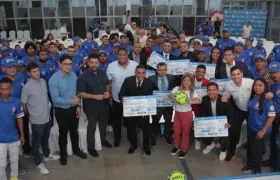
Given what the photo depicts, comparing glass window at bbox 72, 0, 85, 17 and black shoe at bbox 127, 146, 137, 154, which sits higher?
glass window at bbox 72, 0, 85, 17

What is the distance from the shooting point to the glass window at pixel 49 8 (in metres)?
20.0

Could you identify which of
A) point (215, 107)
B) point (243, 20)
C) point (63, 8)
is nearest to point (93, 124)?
point (215, 107)

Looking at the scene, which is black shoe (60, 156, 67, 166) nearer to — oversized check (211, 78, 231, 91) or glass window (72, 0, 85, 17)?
oversized check (211, 78, 231, 91)

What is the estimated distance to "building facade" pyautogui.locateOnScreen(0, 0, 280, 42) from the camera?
789 inches

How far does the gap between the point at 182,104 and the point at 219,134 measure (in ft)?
2.60

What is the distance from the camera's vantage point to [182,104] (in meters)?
4.51

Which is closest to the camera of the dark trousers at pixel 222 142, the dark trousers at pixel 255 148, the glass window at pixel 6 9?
the dark trousers at pixel 255 148

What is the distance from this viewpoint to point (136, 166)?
468 cm

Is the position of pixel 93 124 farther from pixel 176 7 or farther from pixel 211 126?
pixel 176 7

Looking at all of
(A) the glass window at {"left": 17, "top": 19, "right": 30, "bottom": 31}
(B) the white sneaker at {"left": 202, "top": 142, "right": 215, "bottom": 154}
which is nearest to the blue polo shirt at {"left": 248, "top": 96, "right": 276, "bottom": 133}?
(B) the white sneaker at {"left": 202, "top": 142, "right": 215, "bottom": 154}

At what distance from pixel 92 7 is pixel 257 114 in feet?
60.2

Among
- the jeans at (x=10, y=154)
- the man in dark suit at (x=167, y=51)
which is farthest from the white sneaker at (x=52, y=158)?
the man in dark suit at (x=167, y=51)

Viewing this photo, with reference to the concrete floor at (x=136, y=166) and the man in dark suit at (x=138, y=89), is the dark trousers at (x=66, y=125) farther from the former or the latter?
the man in dark suit at (x=138, y=89)

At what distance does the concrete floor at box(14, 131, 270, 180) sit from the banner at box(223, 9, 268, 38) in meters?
14.3
